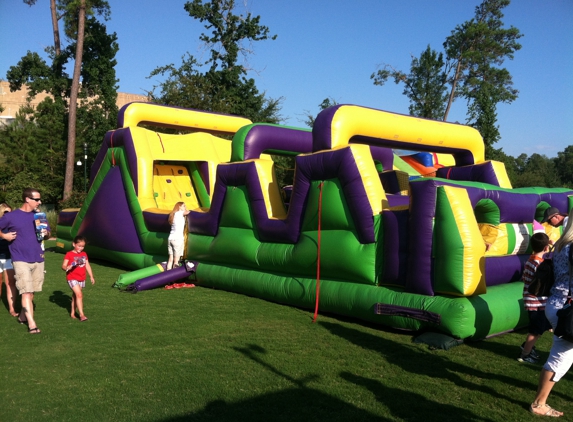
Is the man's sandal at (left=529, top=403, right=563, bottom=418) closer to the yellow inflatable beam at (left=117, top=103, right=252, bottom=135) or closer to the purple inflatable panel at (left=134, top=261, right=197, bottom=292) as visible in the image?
the purple inflatable panel at (left=134, top=261, right=197, bottom=292)

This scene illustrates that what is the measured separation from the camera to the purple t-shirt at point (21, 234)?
5672mm

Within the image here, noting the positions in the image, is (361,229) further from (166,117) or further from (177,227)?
(166,117)

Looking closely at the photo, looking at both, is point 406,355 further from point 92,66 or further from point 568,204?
point 92,66

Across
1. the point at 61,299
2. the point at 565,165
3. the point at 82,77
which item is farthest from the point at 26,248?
the point at 565,165

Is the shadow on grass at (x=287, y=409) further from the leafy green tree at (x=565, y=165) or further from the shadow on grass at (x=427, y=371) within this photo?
the leafy green tree at (x=565, y=165)

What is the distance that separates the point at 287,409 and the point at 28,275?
11.8ft

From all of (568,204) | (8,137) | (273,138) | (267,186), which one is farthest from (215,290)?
(8,137)

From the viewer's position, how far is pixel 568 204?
7.16 metres

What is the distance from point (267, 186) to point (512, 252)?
3447mm

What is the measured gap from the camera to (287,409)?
3.67 m

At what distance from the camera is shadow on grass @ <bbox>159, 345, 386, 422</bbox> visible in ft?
11.5

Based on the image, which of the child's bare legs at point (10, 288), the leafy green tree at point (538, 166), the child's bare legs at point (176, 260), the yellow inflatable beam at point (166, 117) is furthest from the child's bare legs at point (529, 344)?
the leafy green tree at point (538, 166)

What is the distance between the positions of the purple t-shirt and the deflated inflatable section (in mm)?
2601

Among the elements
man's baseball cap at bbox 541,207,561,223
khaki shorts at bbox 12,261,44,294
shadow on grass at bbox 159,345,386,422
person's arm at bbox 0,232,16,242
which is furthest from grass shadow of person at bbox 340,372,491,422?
person's arm at bbox 0,232,16,242
